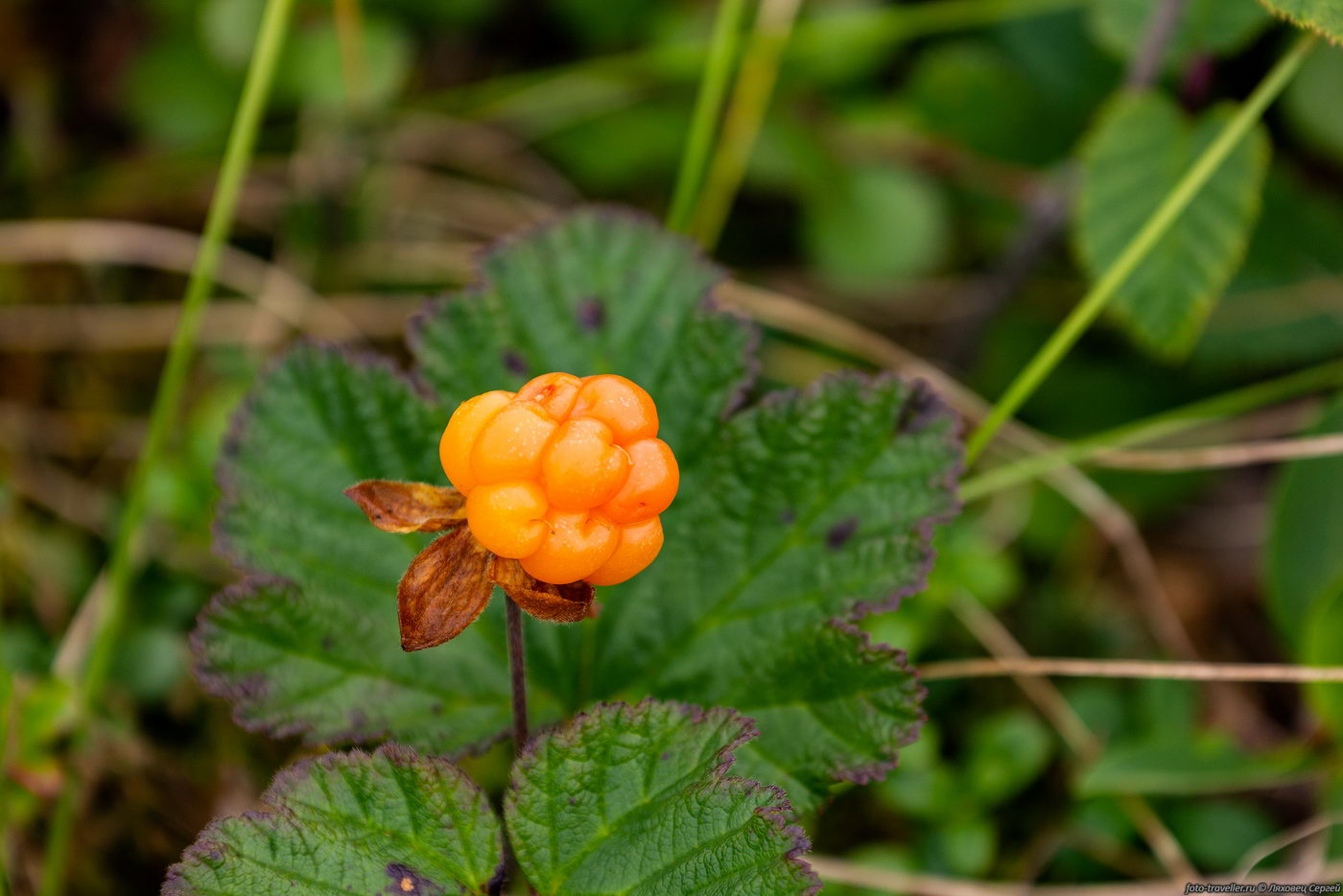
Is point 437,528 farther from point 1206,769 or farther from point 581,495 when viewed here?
point 1206,769

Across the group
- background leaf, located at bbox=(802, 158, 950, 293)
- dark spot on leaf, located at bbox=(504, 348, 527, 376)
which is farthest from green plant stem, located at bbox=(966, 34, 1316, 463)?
background leaf, located at bbox=(802, 158, 950, 293)

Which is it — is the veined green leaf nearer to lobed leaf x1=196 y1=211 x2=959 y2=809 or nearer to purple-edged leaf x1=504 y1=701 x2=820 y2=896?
lobed leaf x1=196 y1=211 x2=959 y2=809

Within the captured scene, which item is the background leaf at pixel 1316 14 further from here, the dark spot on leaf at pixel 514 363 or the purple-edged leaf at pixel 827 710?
the dark spot on leaf at pixel 514 363

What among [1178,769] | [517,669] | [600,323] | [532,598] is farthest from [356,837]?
[1178,769]

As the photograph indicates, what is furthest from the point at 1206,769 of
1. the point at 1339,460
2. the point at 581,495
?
the point at 581,495

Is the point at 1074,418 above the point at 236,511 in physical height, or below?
above

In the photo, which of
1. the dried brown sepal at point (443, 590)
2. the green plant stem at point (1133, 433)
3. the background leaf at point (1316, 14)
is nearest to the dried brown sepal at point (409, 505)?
the dried brown sepal at point (443, 590)
